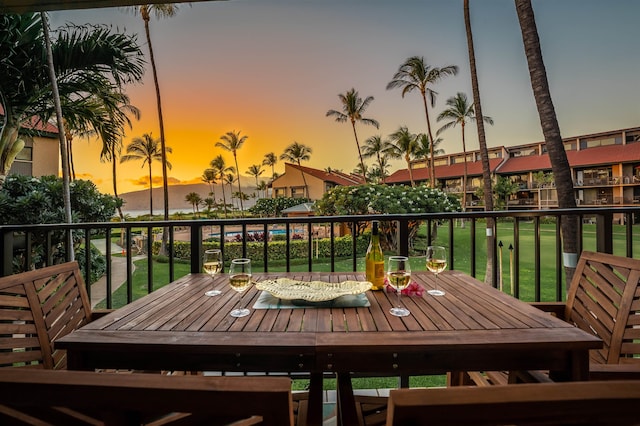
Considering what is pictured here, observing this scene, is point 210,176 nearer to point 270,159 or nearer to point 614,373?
point 270,159

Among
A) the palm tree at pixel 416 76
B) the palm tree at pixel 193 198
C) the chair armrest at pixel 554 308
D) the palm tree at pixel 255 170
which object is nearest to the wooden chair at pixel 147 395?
the chair armrest at pixel 554 308

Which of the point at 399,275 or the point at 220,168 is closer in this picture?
the point at 399,275

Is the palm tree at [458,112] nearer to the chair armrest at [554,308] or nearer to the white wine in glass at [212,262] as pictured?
the chair armrest at [554,308]

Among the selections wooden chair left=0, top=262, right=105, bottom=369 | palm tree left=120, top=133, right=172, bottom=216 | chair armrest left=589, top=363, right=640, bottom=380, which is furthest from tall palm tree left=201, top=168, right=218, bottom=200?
chair armrest left=589, top=363, right=640, bottom=380

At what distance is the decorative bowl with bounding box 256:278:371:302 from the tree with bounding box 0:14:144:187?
5579 mm

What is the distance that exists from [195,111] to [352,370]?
2098 cm

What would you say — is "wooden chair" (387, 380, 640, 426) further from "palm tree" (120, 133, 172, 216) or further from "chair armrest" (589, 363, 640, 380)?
"palm tree" (120, 133, 172, 216)

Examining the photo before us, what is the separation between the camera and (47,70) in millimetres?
5285

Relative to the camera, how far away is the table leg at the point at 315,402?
2.78 ft

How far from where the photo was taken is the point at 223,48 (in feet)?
49.0

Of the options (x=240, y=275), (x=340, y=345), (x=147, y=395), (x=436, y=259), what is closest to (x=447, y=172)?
(x=436, y=259)

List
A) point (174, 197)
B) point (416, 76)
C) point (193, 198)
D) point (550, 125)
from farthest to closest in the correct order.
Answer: point (174, 197) < point (193, 198) < point (416, 76) < point (550, 125)

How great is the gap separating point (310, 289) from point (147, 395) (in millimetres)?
1066

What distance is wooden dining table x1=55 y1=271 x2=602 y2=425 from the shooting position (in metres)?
1.01
